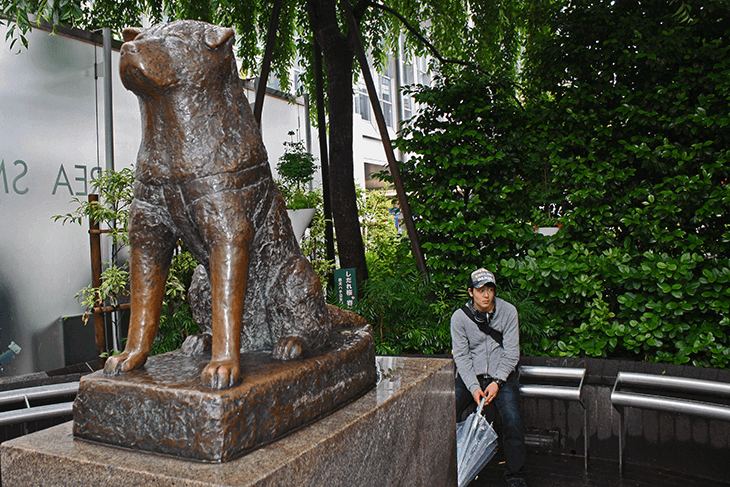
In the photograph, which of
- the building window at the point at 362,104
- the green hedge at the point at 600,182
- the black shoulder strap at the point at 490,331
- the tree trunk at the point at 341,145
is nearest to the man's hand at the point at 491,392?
the black shoulder strap at the point at 490,331

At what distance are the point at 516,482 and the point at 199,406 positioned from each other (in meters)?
2.31

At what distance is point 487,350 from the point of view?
3404 millimetres

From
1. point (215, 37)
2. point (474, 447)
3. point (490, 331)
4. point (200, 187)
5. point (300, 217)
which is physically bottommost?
point (474, 447)

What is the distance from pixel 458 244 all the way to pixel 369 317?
107cm

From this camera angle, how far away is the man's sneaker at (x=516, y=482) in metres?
2.99

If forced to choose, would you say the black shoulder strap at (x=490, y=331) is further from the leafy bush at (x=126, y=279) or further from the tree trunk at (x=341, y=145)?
the leafy bush at (x=126, y=279)

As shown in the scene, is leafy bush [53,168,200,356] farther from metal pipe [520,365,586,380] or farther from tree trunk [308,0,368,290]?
metal pipe [520,365,586,380]

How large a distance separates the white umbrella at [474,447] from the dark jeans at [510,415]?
5.4 inches

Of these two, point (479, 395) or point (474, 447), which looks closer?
point (474, 447)

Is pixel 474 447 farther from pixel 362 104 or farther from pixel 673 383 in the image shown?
pixel 362 104

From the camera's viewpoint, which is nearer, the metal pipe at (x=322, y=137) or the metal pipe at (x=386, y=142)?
the metal pipe at (x=386, y=142)

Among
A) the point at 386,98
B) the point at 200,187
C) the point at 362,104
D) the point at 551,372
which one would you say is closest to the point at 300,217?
the point at 551,372

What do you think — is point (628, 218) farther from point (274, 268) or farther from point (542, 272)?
point (274, 268)

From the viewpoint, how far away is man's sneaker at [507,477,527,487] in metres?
2.99
